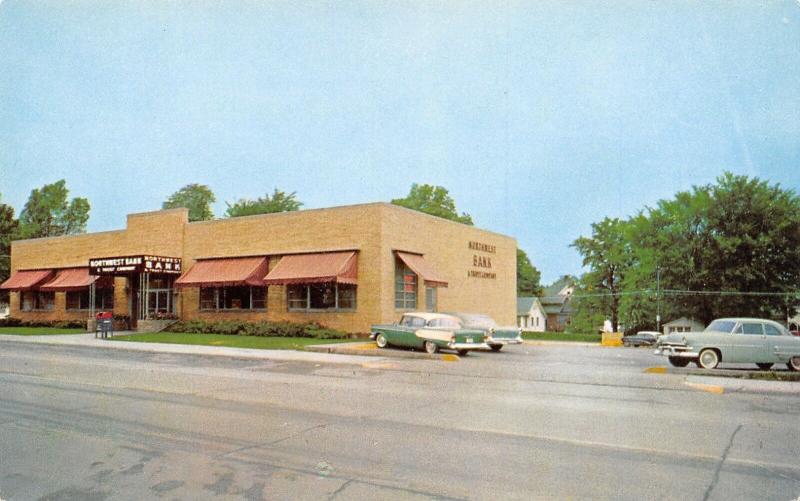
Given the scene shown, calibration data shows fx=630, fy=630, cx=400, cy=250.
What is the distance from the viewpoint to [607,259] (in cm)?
7431

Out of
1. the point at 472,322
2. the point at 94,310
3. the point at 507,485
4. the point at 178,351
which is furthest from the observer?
the point at 94,310

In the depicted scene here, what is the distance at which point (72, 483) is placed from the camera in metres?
6.33

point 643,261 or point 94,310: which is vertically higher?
point 643,261

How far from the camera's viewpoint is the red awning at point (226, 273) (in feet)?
107

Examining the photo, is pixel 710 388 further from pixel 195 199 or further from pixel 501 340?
Answer: pixel 195 199

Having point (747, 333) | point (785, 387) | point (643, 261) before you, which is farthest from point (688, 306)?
point (785, 387)

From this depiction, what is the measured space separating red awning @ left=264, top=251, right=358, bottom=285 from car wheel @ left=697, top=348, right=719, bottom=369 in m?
15.9

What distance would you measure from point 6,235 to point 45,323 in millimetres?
22232

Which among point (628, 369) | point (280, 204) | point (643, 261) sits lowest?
point (628, 369)

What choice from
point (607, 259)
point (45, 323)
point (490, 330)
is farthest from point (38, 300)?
point (607, 259)

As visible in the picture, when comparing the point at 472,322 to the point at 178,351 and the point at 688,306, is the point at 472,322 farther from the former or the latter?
the point at 688,306

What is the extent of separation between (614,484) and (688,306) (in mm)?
44865

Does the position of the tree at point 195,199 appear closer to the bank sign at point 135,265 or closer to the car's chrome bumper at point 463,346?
the bank sign at point 135,265

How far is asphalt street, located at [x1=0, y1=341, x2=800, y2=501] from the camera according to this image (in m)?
6.27
